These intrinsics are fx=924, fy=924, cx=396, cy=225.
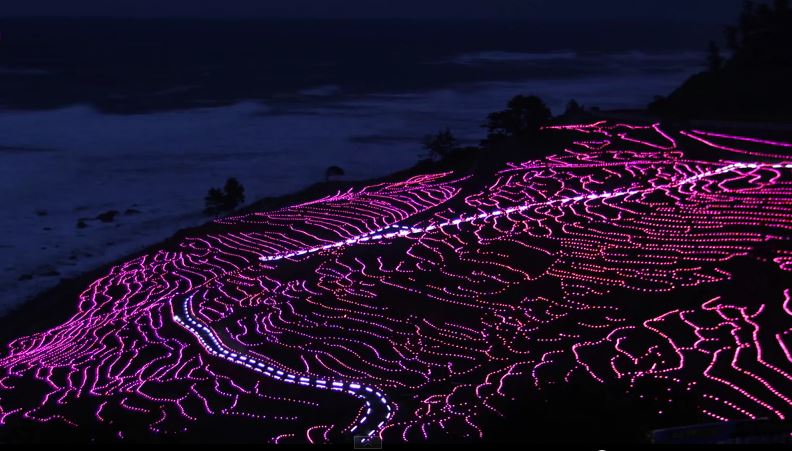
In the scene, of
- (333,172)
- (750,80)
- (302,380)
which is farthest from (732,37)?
(302,380)

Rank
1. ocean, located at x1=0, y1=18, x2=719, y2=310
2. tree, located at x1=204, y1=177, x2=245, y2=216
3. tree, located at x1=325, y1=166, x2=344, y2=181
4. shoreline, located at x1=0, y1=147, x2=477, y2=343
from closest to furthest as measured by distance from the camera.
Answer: shoreline, located at x1=0, y1=147, x2=477, y2=343 → tree, located at x1=204, y1=177, x2=245, y2=216 → ocean, located at x1=0, y1=18, x2=719, y2=310 → tree, located at x1=325, y1=166, x2=344, y2=181

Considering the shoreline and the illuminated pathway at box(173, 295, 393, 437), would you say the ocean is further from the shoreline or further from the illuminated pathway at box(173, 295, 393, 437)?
the illuminated pathway at box(173, 295, 393, 437)

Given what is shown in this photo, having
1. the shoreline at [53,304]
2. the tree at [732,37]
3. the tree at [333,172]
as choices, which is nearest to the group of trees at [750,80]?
the tree at [732,37]

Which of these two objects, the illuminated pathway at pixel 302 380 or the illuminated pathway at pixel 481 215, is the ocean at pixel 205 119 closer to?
the illuminated pathway at pixel 481 215

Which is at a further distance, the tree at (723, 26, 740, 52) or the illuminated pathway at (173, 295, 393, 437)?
the tree at (723, 26, 740, 52)

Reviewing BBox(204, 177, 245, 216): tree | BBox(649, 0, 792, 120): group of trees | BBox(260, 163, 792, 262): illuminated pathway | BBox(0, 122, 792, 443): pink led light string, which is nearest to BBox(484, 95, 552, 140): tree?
BBox(649, 0, 792, 120): group of trees

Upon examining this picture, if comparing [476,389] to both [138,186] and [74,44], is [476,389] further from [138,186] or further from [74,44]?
[74,44]

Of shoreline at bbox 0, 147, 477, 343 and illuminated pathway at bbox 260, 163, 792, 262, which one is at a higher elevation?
illuminated pathway at bbox 260, 163, 792, 262

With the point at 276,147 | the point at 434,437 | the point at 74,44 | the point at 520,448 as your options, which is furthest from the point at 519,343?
the point at 74,44

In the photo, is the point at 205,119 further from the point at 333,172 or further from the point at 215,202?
the point at 215,202
